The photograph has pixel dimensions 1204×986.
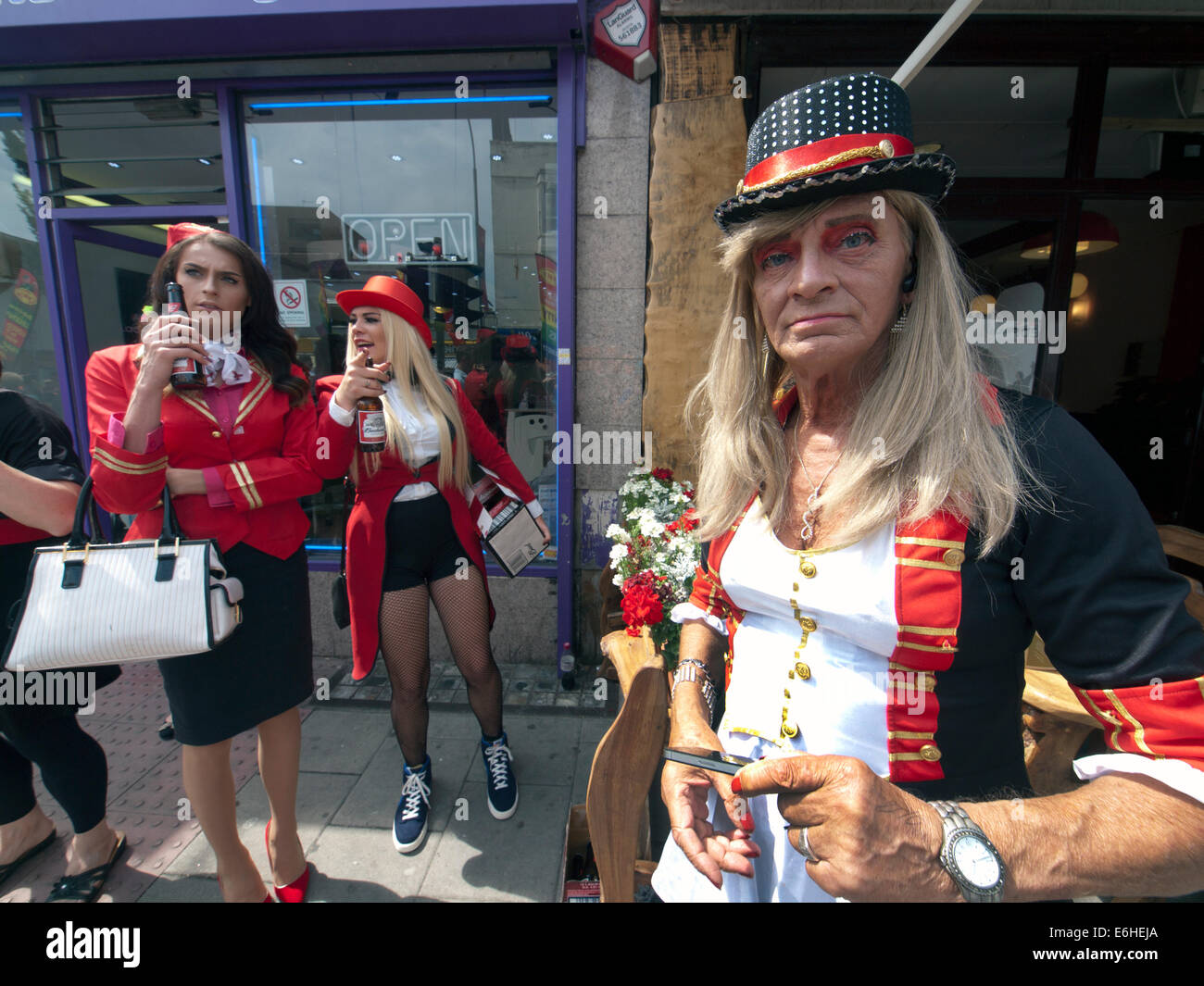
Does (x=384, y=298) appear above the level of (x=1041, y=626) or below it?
above

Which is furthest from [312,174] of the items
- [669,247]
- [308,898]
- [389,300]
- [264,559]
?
[308,898]

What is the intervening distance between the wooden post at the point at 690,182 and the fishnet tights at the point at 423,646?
5.65ft

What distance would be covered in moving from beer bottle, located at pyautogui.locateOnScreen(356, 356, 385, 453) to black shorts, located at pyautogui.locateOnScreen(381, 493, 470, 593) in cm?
39

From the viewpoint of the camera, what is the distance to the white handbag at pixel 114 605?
1728 millimetres

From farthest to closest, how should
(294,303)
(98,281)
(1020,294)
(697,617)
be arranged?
(98,281), (294,303), (1020,294), (697,617)

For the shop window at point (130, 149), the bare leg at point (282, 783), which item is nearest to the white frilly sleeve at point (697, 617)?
the bare leg at point (282, 783)

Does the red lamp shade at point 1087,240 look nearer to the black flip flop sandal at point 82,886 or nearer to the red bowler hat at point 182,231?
the red bowler hat at point 182,231

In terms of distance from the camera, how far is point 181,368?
1.87m

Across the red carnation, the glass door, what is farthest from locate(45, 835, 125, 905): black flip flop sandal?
the glass door

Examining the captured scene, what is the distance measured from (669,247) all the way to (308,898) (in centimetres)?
355

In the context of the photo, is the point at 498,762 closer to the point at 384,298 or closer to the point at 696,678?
the point at 696,678

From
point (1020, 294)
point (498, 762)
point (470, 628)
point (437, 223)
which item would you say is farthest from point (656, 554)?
point (1020, 294)

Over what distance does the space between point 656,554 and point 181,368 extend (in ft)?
6.37

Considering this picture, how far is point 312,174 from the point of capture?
4.15 meters
